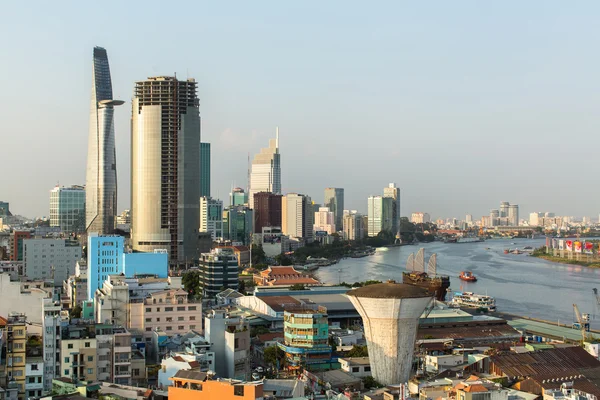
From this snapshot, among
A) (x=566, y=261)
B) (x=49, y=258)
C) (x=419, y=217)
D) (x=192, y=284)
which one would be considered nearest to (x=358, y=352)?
(x=192, y=284)

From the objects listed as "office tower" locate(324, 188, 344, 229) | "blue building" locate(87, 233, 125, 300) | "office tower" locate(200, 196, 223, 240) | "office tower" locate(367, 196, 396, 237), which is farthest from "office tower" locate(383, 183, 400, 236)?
"blue building" locate(87, 233, 125, 300)

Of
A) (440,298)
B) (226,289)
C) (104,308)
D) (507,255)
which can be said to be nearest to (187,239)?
(226,289)

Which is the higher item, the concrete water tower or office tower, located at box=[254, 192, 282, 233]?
office tower, located at box=[254, 192, 282, 233]

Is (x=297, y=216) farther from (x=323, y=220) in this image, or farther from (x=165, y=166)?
(x=165, y=166)

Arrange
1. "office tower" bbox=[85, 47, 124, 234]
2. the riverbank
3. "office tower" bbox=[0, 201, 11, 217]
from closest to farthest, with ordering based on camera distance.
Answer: "office tower" bbox=[85, 47, 124, 234] → the riverbank → "office tower" bbox=[0, 201, 11, 217]

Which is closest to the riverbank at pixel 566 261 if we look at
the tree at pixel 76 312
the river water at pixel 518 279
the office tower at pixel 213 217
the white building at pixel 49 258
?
the river water at pixel 518 279

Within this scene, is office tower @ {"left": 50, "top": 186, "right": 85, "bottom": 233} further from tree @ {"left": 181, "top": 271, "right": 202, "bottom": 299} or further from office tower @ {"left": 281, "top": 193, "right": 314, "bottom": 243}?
tree @ {"left": 181, "top": 271, "right": 202, "bottom": 299}
